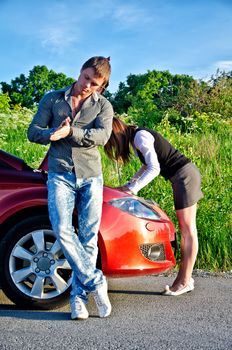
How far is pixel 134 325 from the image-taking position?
13.6 ft

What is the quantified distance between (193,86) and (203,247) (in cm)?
1491

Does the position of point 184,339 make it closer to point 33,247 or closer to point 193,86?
point 33,247

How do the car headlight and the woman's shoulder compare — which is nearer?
the car headlight

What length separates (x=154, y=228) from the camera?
4719 mm

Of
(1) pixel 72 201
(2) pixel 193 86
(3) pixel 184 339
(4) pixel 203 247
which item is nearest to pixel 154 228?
(1) pixel 72 201

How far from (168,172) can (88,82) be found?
116 cm

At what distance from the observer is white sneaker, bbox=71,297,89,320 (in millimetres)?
4262

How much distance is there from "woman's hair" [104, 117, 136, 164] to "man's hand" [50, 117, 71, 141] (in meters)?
0.76

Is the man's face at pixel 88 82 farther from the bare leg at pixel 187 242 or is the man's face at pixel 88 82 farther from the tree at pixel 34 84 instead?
the tree at pixel 34 84

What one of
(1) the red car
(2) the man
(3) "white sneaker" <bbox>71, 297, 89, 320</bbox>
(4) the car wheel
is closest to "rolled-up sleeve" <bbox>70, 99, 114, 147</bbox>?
(2) the man

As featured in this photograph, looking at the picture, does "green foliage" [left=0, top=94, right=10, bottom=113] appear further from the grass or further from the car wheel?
the car wheel

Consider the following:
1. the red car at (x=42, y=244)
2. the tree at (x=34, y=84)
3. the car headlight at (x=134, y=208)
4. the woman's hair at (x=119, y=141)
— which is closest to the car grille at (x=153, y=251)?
the red car at (x=42, y=244)

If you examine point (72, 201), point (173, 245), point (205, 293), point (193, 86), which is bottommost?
point (205, 293)

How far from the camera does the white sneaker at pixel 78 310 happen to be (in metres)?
4.26
